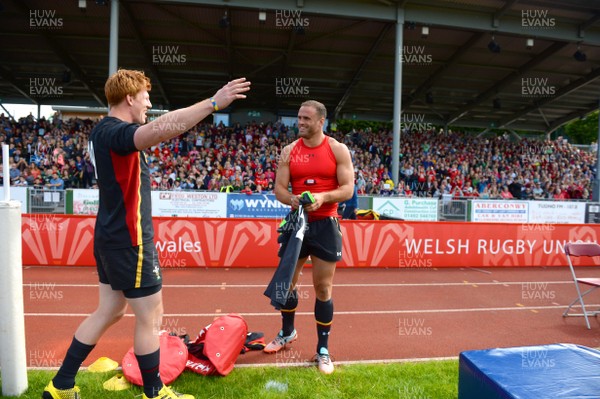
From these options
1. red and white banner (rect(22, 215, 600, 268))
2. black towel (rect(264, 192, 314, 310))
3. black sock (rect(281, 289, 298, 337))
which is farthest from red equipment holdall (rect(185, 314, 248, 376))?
red and white banner (rect(22, 215, 600, 268))

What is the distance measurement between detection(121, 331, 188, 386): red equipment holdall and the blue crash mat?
7.28ft

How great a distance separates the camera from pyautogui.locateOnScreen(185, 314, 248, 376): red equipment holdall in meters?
3.63

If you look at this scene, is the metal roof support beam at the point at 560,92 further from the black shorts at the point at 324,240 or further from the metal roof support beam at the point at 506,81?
the black shorts at the point at 324,240

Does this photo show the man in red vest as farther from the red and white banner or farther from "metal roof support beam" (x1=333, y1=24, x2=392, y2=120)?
"metal roof support beam" (x1=333, y1=24, x2=392, y2=120)

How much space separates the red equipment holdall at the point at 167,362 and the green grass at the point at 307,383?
0.08 meters

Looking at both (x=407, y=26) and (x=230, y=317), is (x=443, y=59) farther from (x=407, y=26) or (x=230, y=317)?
(x=230, y=317)

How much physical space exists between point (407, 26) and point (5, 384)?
680 inches

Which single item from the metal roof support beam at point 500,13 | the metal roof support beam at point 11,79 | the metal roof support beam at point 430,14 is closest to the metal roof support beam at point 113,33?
the metal roof support beam at point 430,14

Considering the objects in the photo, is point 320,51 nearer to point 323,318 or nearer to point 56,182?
point 56,182

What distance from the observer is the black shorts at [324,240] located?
375 cm

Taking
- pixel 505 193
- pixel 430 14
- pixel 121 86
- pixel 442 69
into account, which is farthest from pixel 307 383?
pixel 442 69

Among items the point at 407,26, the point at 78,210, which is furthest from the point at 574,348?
the point at 407,26

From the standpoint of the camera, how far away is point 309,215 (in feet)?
12.6

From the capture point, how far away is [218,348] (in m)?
3.72
